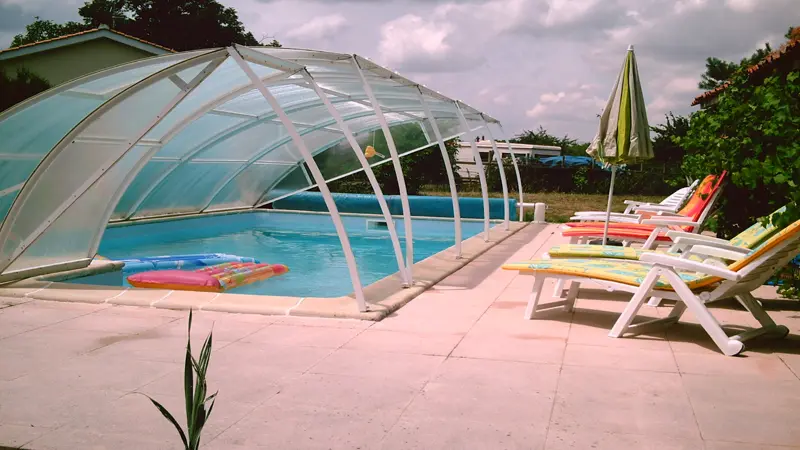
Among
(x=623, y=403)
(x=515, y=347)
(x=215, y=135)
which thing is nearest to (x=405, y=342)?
(x=515, y=347)

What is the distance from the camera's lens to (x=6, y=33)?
47.5 metres

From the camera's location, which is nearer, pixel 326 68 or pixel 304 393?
pixel 304 393

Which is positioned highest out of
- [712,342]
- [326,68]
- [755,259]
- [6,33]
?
[6,33]

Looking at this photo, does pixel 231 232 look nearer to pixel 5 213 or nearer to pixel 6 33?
pixel 5 213

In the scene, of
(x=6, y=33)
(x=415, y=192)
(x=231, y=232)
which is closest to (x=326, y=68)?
(x=231, y=232)

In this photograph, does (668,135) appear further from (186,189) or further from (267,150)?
(186,189)

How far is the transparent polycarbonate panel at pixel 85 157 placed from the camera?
24.2 feet

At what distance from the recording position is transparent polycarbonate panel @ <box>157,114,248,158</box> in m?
11.9

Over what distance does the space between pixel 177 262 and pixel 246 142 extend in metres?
3.61

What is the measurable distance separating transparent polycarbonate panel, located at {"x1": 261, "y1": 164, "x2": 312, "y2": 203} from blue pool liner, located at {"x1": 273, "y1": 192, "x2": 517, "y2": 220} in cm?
225

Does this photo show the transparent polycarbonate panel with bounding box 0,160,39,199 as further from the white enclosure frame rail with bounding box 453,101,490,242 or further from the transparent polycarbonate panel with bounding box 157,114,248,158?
the white enclosure frame rail with bounding box 453,101,490,242

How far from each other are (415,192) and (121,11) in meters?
30.6

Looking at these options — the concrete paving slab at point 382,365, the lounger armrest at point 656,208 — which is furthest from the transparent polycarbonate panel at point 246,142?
the concrete paving slab at point 382,365

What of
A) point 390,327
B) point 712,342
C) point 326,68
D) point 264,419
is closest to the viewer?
point 264,419
